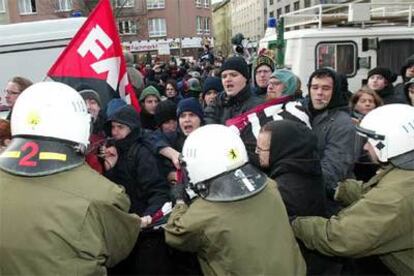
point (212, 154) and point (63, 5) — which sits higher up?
point (63, 5)

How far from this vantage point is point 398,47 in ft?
28.3

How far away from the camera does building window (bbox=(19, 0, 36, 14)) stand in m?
41.4

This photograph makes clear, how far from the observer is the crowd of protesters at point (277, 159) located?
7.64ft

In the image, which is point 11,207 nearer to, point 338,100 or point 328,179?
point 328,179

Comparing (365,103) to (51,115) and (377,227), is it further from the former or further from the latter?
(51,115)

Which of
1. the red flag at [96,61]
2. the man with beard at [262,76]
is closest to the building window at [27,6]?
the man with beard at [262,76]

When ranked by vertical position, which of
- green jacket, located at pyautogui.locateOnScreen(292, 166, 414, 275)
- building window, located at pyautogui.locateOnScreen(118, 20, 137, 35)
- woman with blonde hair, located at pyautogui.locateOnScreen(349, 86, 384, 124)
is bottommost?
green jacket, located at pyautogui.locateOnScreen(292, 166, 414, 275)

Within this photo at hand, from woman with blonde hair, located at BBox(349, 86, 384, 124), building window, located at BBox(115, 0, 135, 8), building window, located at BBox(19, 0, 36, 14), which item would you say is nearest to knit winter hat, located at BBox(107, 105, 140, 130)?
woman with blonde hair, located at BBox(349, 86, 384, 124)

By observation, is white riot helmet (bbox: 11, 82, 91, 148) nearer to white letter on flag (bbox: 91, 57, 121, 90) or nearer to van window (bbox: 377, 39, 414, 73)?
white letter on flag (bbox: 91, 57, 121, 90)

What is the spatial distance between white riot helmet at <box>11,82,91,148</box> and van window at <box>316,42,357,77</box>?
23.2 feet

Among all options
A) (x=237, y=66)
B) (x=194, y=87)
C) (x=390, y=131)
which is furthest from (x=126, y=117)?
(x=194, y=87)

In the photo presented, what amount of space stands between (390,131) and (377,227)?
49 centimetres

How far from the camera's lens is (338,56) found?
28.0 feet

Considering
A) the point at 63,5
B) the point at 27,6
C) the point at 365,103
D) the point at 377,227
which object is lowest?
the point at 377,227
